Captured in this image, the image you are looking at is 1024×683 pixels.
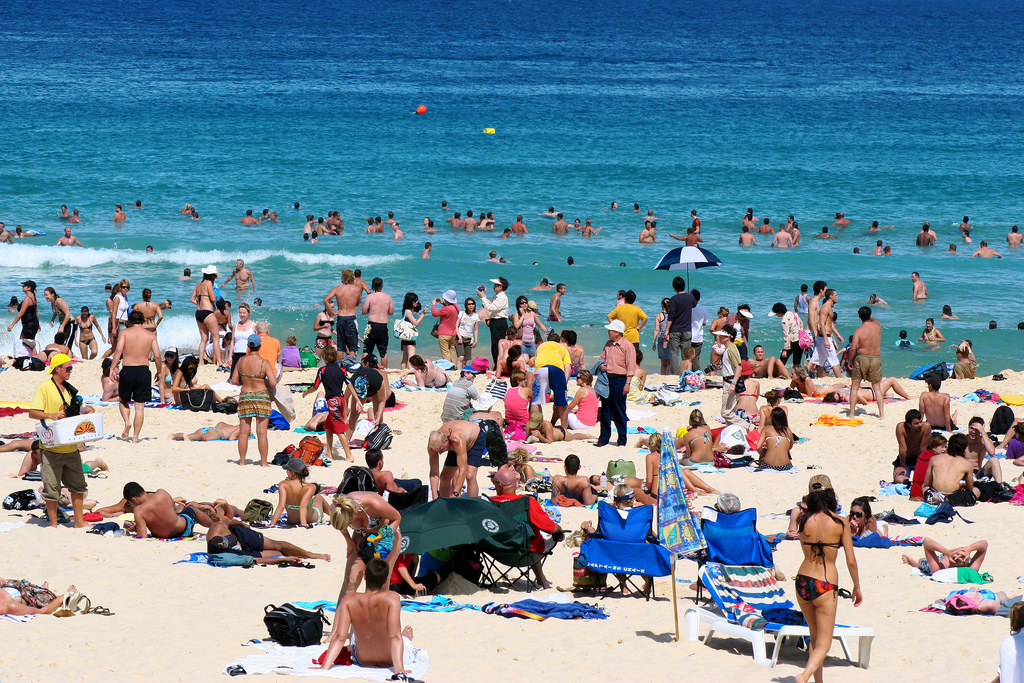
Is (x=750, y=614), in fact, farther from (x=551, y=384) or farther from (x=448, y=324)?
(x=448, y=324)

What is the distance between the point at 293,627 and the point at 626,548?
Result: 234cm

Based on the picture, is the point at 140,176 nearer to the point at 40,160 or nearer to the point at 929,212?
the point at 40,160

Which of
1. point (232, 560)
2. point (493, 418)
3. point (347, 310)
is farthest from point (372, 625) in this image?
point (347, 310)

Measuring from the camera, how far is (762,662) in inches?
235

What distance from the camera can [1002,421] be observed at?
1153 centimetres

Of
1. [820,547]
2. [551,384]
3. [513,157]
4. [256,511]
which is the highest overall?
[513,157]

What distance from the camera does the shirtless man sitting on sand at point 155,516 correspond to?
8336 mm

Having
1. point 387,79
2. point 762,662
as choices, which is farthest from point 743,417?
point 387,79

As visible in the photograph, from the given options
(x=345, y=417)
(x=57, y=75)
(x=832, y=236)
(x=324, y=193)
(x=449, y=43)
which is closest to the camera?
(x=345, y=417)

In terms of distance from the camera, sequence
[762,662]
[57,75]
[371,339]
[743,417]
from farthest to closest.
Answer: [57,75]
[371,339]
[743,417]
[762,662]

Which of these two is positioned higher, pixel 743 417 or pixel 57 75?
pixel 57 75

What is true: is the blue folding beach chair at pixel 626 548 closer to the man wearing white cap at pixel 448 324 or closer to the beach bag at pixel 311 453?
the beach bag at pixel 311 453

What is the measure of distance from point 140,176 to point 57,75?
23.7m

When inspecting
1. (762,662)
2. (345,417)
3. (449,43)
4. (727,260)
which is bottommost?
(762,662)
